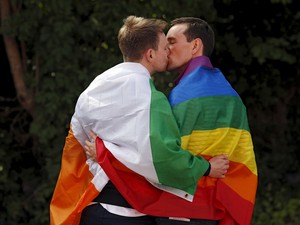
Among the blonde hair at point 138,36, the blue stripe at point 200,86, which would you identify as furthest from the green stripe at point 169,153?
the blonde hair at point 138,36

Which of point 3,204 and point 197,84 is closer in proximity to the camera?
point 197,84

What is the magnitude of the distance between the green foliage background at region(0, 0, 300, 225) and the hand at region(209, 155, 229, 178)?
333 centimetres

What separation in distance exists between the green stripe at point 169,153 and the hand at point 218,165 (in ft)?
0.20

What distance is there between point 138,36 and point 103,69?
3.55m

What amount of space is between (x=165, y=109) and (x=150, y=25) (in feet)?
1.28

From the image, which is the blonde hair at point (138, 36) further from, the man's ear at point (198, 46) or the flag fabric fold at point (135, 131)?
the man's ear at point (198, 46)

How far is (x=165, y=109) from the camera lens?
329 centimetres

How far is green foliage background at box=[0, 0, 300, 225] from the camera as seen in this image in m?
6.94

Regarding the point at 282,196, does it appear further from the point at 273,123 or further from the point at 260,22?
the point at 260,22

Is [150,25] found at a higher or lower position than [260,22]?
higher

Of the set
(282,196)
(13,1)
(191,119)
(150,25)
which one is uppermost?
(150,25)

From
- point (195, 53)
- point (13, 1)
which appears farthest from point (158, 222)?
point (13, 1)

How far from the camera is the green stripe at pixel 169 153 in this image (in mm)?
3240

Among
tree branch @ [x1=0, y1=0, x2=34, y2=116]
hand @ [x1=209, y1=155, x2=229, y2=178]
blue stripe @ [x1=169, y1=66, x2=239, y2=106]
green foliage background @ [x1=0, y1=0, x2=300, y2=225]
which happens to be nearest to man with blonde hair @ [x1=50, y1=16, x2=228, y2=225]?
hand @ [x1=209, y1=155, x2=229, y2=178]
